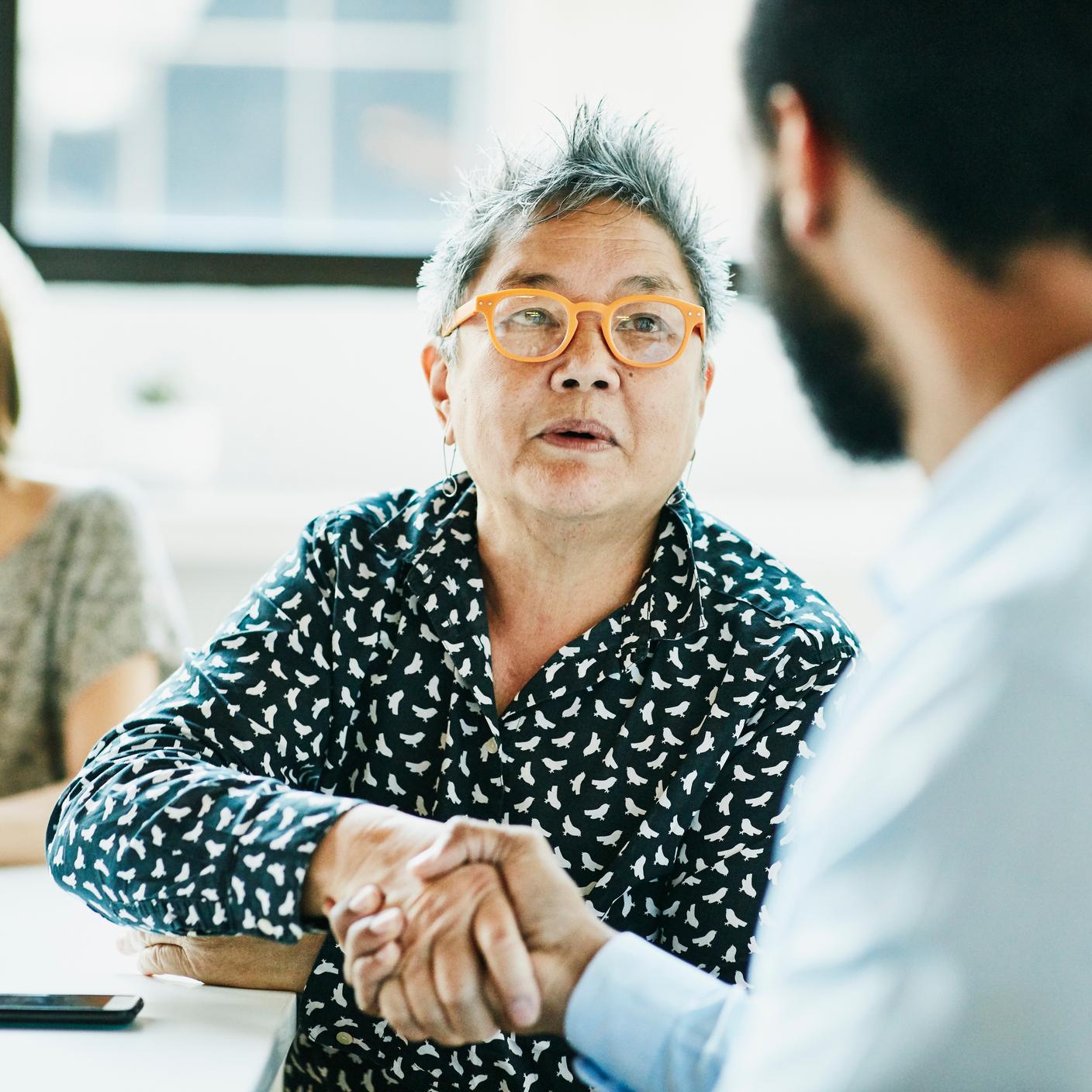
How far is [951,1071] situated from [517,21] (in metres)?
2.83

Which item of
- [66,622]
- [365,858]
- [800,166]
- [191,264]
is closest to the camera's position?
[800,166]

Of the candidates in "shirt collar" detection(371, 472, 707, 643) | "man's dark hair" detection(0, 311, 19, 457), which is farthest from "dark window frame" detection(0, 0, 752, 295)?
"shirt collar" detection(371, 472, 707, 643)

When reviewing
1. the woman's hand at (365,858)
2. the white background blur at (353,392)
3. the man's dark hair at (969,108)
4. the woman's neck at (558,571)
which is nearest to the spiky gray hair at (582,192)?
the woman's neck at (558,571)

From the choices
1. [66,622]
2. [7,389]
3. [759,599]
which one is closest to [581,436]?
[759,599]

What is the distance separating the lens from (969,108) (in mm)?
661

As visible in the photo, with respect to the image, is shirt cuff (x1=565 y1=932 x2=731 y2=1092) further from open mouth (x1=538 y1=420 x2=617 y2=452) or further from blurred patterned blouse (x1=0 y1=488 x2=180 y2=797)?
blurred patterned blouse (x1=0 y1=488 x2=180 y2=797)

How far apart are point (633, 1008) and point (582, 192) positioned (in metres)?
0.83

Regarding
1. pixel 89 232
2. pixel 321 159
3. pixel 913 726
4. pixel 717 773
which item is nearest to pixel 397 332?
pixel 321 159

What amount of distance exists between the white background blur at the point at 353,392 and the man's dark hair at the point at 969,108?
2.12 meters

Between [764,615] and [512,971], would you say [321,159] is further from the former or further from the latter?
[512,971]

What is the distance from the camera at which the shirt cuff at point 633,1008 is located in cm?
96

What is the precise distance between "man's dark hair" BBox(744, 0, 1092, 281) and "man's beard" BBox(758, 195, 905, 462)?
0.08 m

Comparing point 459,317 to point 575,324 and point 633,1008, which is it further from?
point 633,1008

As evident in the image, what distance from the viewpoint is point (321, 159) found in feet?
10.3
